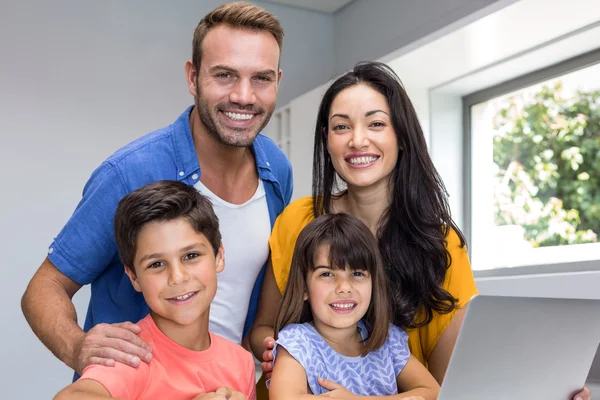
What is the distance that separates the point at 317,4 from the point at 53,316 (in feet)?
10.2

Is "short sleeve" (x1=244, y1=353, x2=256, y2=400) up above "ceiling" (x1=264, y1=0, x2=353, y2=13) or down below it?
below

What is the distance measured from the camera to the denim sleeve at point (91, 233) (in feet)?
5.25

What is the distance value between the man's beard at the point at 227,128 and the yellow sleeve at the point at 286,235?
204 millimetres

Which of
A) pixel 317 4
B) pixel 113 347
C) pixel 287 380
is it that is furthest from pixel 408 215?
pixel 317 4

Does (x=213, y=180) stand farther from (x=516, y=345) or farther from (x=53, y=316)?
(x=516, y=345)

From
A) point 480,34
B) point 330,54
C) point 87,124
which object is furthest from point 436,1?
point 87,124

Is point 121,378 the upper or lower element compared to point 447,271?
lower

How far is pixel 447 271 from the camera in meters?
1.65

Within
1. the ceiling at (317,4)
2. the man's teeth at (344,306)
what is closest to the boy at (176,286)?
the man's teeth at (344,306)

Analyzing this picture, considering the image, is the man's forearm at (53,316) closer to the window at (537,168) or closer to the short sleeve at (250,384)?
the short sleeve at (250,384)

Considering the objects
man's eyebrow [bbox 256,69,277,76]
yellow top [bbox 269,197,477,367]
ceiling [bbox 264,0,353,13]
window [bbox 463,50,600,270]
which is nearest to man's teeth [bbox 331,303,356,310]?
yellow top [bbox 269,197,477,367]

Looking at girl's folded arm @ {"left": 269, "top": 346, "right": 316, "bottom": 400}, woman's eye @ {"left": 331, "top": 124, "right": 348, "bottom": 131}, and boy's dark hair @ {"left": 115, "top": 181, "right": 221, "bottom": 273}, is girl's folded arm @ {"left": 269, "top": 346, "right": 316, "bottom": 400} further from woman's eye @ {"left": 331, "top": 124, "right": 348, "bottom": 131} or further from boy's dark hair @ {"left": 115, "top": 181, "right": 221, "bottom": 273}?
woman's eye @ {"left": 331, "top": 124, "right": 348, "bottom": 131}

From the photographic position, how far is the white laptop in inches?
36.0

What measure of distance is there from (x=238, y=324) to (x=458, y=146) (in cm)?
211
